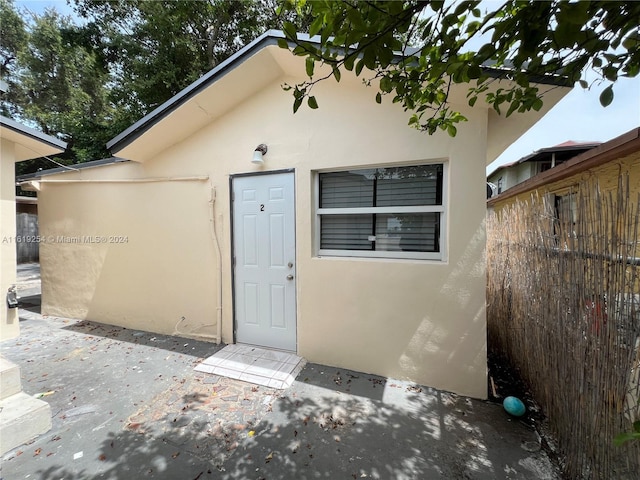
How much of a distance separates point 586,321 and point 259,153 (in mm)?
3757

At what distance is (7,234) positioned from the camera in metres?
4.28

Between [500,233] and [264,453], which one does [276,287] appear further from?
[500,233]

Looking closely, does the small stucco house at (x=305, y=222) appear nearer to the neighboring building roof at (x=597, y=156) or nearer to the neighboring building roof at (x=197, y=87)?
the neighboring building roof at (x=197, y=87)

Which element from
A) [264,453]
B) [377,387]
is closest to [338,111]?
[377,387]

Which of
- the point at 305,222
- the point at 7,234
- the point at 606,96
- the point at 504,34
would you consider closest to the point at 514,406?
the point at 606,96

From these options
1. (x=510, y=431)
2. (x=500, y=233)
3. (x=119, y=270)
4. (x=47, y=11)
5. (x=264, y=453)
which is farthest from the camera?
(x=47, y=11)

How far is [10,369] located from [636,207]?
202 inches

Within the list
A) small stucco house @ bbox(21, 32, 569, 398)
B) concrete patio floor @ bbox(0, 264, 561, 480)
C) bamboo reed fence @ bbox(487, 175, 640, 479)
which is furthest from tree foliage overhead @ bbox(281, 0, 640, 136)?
concrete patio floor @ bbox(0, 264, 561, 480)

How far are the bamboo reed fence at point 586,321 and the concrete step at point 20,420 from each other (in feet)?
14.6

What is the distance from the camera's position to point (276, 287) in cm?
391

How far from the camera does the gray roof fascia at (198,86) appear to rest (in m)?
3.24

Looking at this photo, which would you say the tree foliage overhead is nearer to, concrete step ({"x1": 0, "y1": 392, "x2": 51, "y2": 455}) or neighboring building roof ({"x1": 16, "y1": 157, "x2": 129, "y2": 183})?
concrete step ({"x1": 0, "y1": 392, "x2": 51, "y2": 455})

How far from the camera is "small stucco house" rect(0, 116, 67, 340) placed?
4.17 meters

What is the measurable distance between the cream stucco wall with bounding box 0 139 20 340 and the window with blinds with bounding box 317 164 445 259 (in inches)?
199
